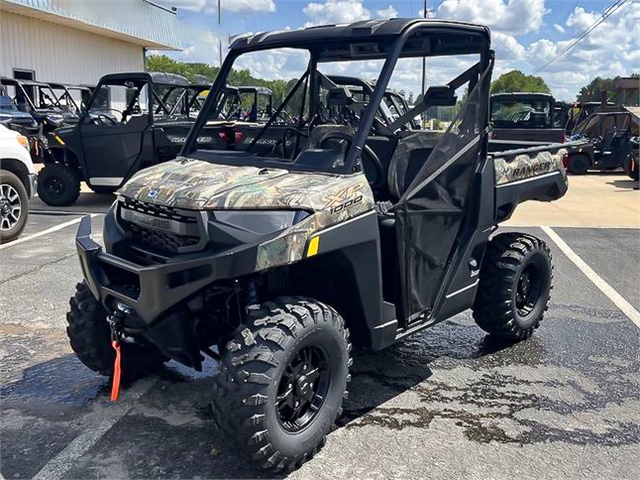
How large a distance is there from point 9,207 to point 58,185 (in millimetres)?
3047

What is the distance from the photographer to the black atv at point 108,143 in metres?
10.1

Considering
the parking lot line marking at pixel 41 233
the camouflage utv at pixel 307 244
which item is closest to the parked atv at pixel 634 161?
the camouflage utv at pixel 307 244

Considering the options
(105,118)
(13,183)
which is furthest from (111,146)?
(13,183)

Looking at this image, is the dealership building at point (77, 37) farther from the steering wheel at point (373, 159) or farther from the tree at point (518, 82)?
the tree at point (518, 82)

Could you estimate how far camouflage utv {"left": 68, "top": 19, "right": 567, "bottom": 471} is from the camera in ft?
9.37

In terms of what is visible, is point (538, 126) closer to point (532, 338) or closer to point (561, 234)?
point (561, 234)

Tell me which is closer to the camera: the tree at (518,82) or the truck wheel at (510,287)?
the truck wheel at (510,287)

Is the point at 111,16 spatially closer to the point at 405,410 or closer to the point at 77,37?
the point at 77,37

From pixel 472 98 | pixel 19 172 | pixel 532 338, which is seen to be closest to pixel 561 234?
→ pixel 532 338

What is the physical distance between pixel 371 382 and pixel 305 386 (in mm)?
991

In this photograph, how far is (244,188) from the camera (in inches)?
121

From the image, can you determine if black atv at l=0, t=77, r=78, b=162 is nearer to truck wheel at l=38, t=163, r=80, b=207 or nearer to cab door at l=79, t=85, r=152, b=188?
truck wheel at l=38, t=163, r=80, b=207

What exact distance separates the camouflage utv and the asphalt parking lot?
25 cm

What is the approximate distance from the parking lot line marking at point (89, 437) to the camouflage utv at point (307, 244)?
117mm
